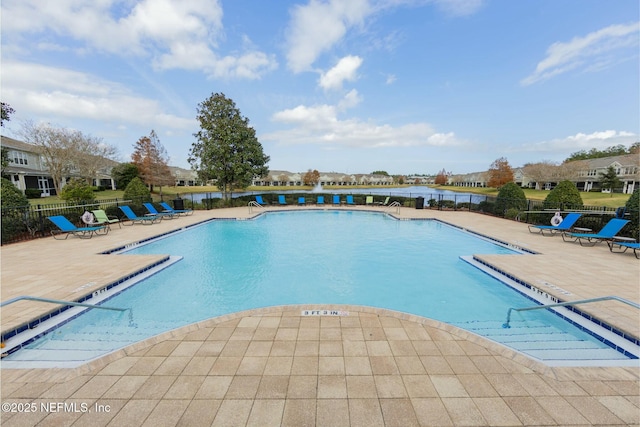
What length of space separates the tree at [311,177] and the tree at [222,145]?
189 ft

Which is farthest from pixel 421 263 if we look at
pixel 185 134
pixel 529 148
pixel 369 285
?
pixel 529 148

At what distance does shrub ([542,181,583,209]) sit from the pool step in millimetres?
9691

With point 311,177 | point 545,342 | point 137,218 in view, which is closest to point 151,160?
point 137,218

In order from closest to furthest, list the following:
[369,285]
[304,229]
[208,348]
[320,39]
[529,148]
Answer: [208,348]
[369,285]
[304,229]
[320,39]
[529,148]

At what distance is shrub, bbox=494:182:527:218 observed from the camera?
1345 cm

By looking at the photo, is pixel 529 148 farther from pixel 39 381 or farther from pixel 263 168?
pixel 39 381

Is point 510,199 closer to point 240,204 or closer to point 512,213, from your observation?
point 512,213

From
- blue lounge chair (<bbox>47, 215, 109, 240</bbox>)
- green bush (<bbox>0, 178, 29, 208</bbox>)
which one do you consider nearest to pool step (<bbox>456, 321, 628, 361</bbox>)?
blue lounge chair (<bbox>47, 215, 109, 240</bbox>)

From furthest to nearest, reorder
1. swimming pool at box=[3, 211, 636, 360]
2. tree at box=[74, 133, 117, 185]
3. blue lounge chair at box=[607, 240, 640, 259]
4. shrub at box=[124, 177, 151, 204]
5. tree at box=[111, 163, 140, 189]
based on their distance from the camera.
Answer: tree at box=[111, 163, 140, 189] < tree at box=[74, 133, 117, 185] < shrub at box=[124, 177, 151, 204] < blue lounge chair at box=[607, 240, 640, 259] < swimming pool at box=[3, 211, 636, 360]

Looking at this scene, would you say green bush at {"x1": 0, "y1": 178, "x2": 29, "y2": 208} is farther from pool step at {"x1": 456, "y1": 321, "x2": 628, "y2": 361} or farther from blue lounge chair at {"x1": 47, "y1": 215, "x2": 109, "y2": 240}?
pool step at {"x1": 456, "y1": 321, "x2": 628, "y2": 361}

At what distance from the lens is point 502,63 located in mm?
14938

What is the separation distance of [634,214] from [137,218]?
18756 millimetres

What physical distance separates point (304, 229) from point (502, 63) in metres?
14.8

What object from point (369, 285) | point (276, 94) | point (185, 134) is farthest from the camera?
point (185, 134)
